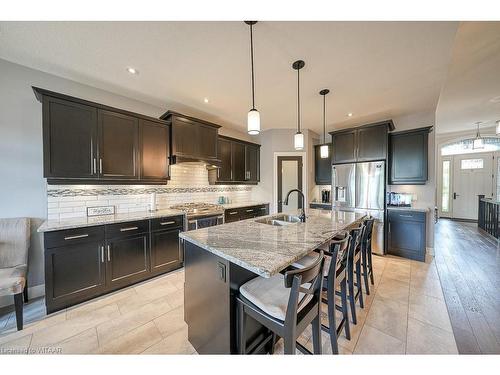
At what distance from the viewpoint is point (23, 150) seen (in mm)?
2242

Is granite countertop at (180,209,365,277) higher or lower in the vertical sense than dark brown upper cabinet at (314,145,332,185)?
lower

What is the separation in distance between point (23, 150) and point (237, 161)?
3.24m

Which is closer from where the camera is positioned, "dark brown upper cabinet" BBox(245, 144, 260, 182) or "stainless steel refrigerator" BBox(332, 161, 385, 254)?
"stainless steel refrigerator" BBox(332, 161, 385, 254)

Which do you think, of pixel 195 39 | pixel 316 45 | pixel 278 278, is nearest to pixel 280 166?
pixel 316 45

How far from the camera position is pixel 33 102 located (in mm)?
2291

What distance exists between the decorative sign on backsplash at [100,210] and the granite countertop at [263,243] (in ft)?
6.14

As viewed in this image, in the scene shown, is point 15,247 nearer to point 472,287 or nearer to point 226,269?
point 226,269

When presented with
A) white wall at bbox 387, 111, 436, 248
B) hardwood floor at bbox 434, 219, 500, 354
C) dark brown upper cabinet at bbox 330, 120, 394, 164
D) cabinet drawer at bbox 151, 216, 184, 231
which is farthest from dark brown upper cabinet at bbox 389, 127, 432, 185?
cabinet drawer at bbox 151, 216, 184, 231

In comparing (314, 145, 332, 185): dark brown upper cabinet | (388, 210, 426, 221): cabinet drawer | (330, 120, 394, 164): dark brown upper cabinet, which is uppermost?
(330, 120, 394, 164): dark brown upper cabinet

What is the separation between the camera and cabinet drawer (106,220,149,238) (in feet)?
7.68

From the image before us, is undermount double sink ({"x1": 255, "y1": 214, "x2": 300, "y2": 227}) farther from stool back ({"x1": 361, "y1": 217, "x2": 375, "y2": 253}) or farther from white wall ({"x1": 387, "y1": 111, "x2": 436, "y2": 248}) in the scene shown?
white wall ({"x1": 387, "y1": 111, "x2": 436, "y2": 248})

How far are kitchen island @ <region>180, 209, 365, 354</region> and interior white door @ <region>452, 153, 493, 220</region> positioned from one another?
8070 mm

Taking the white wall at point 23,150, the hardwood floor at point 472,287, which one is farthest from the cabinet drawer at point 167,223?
the hardwood floor at point 472,287

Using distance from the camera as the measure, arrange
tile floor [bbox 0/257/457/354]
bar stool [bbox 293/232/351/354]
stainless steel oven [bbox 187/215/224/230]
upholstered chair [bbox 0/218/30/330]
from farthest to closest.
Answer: stainless steel oven [bbox 187/215/224/230] → upholstered chair [bbox 0/218/30/330] → tile floor [bbox 0/257/457/354] → bar stool [bbox 293/232/351/354]
